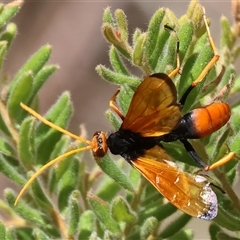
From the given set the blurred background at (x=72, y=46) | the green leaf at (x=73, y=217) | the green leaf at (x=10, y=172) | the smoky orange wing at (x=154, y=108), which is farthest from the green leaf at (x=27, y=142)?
the blurred background at (x=72, y=46)

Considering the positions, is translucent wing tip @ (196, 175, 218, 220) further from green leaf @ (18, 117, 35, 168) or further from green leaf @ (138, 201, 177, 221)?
green leaf @ (18, 117, 35, 168)

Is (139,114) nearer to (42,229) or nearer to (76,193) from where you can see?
(76,193)

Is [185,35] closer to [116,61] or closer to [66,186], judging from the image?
[116,61]

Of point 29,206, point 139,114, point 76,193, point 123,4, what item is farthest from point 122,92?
point 123,4

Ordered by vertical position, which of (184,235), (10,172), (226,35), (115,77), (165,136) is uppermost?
(226,35)

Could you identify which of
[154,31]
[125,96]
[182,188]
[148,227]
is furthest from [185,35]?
[148,227]

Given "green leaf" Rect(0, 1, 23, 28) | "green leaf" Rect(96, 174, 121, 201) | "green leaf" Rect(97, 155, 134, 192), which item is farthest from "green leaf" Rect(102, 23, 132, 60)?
"green leaf" Rect(96, 174, 121, 201)
